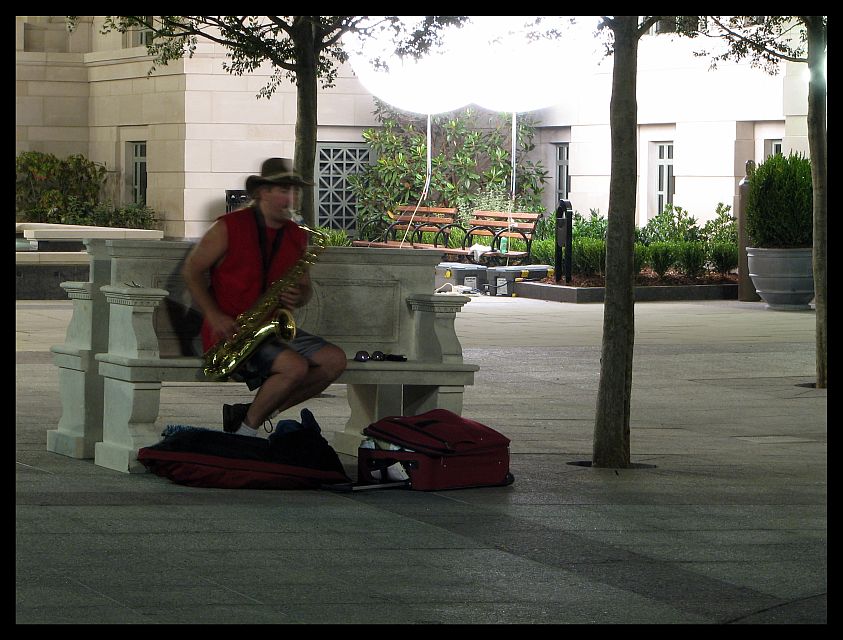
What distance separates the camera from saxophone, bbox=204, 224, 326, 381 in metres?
7.90

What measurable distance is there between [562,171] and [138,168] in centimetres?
891

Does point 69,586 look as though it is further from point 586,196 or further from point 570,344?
point 586,196

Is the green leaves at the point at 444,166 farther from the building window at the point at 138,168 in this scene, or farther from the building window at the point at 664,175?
the building window at the point at 138,168

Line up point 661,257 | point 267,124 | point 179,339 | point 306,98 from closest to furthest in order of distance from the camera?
point 179,339, point 306,98, point 661,257, point 267,124

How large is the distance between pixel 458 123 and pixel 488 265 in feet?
23.4

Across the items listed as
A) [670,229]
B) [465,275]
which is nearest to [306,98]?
[465,275]

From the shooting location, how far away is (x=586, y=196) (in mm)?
30266

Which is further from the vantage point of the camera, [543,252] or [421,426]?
[543,252]

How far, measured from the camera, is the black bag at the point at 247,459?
7625 mm

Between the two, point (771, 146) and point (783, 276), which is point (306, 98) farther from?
point (771, 146)

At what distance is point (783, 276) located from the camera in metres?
20.6

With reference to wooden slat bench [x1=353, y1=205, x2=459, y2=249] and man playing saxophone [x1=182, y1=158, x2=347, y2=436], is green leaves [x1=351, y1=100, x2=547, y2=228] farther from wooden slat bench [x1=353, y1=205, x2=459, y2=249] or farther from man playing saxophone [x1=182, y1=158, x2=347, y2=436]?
man playing saxophone [x1=182, y1=158, x2=347, y2=436]

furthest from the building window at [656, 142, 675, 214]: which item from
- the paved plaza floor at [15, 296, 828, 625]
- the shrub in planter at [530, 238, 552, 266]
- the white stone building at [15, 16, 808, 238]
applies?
the paved plaza floor at [15, 296, 828, 625]

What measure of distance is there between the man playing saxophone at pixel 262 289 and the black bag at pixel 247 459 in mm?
208
